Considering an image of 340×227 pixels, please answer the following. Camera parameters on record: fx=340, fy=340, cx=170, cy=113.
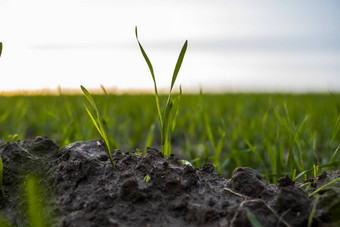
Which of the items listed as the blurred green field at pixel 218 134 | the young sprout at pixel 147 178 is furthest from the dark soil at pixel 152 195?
the blurred green field at pixel 218 134

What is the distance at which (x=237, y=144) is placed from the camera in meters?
2.39

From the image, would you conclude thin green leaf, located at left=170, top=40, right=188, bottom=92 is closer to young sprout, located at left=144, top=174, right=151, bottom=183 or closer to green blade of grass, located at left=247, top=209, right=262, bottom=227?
young sprout, located at left=144, top=174, right=151, bottom=183

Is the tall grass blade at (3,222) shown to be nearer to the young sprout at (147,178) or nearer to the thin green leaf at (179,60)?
the young sprout at (147,178)

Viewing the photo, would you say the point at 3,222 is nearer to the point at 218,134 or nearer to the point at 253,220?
the point at 253,220

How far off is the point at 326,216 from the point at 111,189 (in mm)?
585

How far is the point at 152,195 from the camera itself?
0.96 meters

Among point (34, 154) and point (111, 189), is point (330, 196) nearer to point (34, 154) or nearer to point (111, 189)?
point (111, 189)

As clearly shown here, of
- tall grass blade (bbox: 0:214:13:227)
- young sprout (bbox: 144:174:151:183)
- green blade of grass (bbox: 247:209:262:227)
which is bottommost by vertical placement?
tall grass blade (bbox: 0:214:13:227)

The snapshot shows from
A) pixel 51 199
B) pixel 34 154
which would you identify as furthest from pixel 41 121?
pixel 51 199

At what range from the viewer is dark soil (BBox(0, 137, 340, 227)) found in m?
0.88

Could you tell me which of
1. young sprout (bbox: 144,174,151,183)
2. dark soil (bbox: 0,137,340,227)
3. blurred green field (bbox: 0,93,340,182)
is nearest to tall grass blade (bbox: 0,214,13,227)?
dark soil (bbox: 0,137,340,227)

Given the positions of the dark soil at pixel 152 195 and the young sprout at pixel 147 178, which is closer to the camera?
the dark soil at pixel 152 195

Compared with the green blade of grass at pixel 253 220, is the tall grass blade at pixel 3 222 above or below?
below

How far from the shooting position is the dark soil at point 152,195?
878 mm
